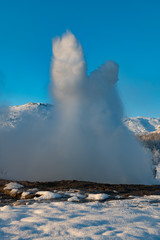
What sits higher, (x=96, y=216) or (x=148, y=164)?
(x=148, y=164)

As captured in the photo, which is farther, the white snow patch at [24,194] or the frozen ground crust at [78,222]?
the white snow patch at [24,194]

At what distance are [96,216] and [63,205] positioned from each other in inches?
100

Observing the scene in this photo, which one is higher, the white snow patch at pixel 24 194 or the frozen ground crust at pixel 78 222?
the white snow patch at pixel 24 194

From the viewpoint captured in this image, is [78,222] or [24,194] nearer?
[78,222]

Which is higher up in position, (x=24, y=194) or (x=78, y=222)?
(x=24, y=194)

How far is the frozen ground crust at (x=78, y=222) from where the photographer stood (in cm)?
658

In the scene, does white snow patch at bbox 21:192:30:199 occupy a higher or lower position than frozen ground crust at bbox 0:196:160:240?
higher

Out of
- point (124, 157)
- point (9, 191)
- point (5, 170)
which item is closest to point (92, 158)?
point (124, 157)

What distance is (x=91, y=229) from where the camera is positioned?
23.0ft

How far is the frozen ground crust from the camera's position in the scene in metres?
6.58

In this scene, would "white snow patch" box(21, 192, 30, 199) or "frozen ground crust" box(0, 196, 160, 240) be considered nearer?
"frozen ground crust" box(0, 196, 160, 240)

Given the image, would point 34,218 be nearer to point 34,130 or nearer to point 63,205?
point 63,205

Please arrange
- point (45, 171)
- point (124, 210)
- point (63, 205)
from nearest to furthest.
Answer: point (124, 210)
point (63, 205)
point (45, 171)

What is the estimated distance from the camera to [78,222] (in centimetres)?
773
